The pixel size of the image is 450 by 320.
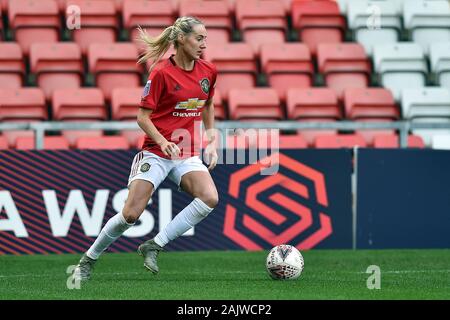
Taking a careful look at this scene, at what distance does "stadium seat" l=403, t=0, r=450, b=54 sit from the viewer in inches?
636

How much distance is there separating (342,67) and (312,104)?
120 centimetres

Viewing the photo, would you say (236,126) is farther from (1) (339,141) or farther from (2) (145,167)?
(2) (145,167)

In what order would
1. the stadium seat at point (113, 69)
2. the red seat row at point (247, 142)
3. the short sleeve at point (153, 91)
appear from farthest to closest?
the stadium seat at point (113, 69) → the red seat row at point (247, 142) → the short sleeve at point (153, 91)

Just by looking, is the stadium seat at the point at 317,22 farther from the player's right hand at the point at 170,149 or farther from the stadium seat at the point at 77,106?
the player's right hand at the point at 170,149

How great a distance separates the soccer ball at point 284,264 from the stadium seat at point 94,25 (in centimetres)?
721

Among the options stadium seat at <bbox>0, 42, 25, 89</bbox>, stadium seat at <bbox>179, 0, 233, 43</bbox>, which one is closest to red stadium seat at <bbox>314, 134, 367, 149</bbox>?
stadium seat at <bbox>179, 0, 233, 43</bbox>

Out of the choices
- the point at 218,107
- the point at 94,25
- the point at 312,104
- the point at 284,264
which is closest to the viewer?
the point at 284,264

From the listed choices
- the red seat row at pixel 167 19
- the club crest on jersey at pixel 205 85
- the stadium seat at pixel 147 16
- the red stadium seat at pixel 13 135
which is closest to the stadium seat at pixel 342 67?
the red seat row at pixel 167 19

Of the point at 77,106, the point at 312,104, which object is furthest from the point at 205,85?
the point at 312,104

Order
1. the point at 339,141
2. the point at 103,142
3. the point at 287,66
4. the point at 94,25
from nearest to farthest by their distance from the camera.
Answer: the point at 103,142 → the point at 339,141 → the point at 287,66 → the point at 94,25

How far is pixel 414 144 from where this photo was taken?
45.3 feet

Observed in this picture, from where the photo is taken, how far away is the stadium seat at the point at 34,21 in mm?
15234

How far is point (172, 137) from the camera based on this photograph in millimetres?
9062

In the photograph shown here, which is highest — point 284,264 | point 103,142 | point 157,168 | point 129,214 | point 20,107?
point 20,107
